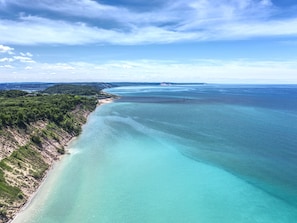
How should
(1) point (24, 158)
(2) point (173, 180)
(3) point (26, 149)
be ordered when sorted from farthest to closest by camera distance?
(3) point (26, 149)
(1) point (24, 158)
(2) point (173, 180)

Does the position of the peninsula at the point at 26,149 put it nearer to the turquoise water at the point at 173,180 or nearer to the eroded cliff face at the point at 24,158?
the eroded cliff face at the point at 24,158

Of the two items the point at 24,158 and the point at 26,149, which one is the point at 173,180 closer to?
the point at 24,158

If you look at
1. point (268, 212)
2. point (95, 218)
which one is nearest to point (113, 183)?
point (95, 218)

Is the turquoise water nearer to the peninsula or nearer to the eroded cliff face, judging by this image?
the eroded cliff face

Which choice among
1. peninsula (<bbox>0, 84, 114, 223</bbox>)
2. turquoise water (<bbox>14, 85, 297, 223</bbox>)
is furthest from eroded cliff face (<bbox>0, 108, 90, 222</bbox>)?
turquoise water (<bbox>14, 85, 297, 223</bbox>)

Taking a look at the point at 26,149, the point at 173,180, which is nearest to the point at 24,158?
the point at 26,149

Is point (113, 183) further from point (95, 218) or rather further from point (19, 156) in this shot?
point (19, 156)

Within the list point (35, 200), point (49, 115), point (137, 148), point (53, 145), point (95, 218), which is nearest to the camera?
point (95, 218)

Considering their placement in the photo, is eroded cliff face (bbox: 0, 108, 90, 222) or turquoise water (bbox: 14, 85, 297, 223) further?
eroded cliff face (bbox: 0, 108, 90, 222)
